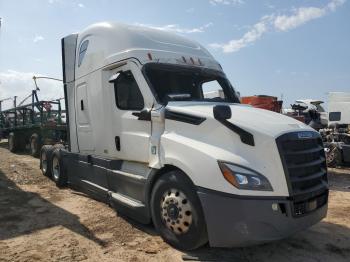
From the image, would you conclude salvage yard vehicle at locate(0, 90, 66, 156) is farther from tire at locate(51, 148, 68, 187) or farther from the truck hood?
the truck hood

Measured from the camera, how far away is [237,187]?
14.0 feet

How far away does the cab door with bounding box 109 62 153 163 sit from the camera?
5637 millimetres

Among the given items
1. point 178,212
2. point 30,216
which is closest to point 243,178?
point 178,212

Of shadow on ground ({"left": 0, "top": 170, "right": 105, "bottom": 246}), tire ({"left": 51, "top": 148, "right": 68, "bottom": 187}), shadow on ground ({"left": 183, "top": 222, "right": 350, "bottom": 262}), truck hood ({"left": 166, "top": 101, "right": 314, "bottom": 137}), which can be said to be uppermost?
truck hood ({"left": 166, "top": 101, "right": 314, "bottom": 137})

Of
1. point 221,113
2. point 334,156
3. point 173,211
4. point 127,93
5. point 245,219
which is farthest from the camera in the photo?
point 334,156

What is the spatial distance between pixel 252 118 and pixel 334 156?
346 inches

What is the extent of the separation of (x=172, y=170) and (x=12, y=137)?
14738 mm

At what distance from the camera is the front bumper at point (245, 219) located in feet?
13.9

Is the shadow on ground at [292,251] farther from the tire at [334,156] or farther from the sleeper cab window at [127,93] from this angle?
the tire at [334,156]

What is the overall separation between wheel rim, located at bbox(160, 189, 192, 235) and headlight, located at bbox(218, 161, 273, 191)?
2.34 feet

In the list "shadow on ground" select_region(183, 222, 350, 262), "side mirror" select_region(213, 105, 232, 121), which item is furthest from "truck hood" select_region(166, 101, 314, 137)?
"shadow on ground" select_region(183, 222, 350, 262)

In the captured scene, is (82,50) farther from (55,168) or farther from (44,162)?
(44,162)

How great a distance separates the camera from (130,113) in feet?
19.6

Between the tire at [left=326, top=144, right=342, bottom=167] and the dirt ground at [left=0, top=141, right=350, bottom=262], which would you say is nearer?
the dirt ground at [left=0, top=141, right=350, bottom=262]
